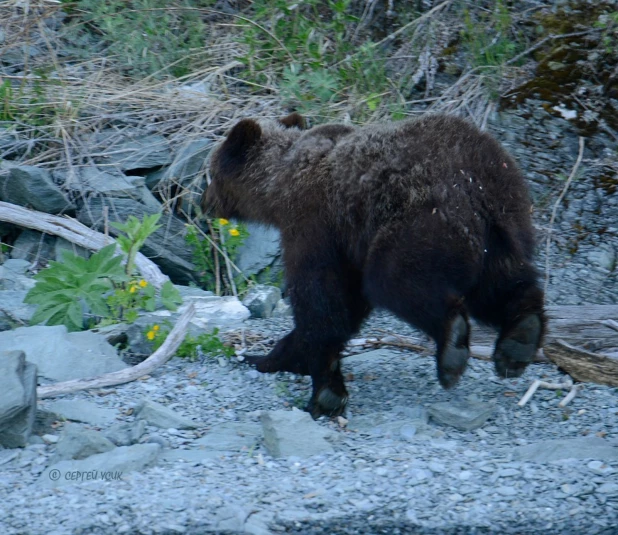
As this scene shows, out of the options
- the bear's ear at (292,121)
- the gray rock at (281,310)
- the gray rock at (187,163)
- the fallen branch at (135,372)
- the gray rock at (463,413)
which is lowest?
the gray rock at (281,310)

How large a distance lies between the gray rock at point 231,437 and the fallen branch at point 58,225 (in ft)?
8.07

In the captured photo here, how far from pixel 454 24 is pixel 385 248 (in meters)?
4.86

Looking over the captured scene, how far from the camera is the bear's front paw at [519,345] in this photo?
462cm

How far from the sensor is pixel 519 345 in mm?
4629

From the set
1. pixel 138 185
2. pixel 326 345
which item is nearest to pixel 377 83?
pixel 138 185

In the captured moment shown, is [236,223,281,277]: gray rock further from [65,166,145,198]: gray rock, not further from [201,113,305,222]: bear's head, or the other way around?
[201,113,305,222]: bear's head

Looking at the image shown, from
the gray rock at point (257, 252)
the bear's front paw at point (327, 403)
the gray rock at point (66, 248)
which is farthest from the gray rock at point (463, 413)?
the gray rock at point (66, 248)

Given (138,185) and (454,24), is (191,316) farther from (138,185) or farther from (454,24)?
(454,24)

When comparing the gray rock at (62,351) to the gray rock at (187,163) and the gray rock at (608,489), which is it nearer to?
the gray rock at (187,163)

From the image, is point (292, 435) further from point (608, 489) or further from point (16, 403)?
point (608, 489)

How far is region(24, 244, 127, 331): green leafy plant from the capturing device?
18.8 feet

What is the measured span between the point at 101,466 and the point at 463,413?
1861mm

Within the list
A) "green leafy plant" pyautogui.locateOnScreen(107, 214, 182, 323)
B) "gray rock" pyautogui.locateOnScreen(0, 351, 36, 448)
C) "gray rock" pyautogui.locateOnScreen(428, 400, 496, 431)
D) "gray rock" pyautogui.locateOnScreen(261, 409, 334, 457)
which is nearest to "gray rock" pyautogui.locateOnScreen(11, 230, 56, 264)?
"green leafy plant" pyautogui.locateOnScreen(107, 214, 182, 323)

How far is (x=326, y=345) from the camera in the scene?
474cm
